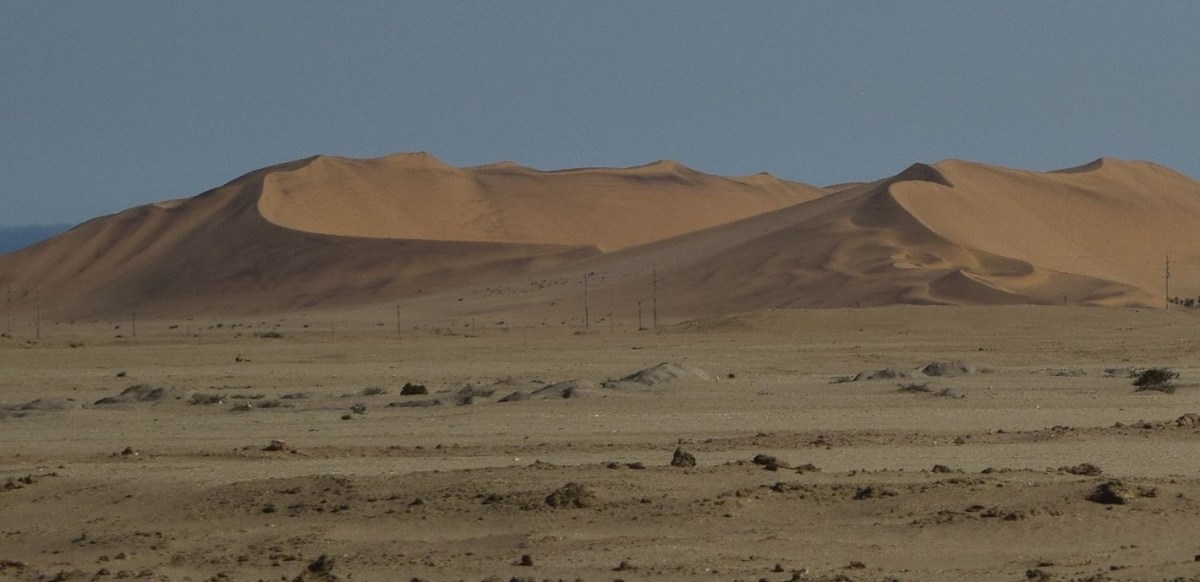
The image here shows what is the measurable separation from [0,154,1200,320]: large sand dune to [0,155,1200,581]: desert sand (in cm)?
68

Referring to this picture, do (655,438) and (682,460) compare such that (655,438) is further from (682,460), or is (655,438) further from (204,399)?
(204,399)

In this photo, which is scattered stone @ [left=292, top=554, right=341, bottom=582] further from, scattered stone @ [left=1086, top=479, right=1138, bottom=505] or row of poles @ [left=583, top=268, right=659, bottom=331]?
row of poles @ [left=583, top=268, right=659, bottom=331]

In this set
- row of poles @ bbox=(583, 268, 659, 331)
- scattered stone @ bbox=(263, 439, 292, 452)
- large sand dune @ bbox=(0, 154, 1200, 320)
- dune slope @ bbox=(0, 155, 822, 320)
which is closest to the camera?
scattered stone @ bbox=(263, 439, 292, 452)

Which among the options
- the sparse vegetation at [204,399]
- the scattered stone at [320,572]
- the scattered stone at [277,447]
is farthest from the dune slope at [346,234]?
the scattered stone at [320,572]

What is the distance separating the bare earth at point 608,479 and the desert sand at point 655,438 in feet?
0.13

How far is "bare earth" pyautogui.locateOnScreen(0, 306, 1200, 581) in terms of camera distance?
1076 cm

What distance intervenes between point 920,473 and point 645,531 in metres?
3.03

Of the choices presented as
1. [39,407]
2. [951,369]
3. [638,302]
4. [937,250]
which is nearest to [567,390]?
[39,407]

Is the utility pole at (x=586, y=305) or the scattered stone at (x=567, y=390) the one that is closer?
the scattered stone at (x=567, y=390)

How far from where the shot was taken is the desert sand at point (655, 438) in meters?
11.0

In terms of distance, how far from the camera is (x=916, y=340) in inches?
1730

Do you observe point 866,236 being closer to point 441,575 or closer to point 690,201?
point 690,201

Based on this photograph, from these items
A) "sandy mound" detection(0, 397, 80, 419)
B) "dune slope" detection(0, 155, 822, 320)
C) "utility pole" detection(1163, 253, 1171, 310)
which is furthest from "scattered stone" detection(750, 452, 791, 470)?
"dune slope" detection(0, 155, 822, 320)

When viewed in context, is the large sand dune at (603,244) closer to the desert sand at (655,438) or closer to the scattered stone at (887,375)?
the desert sand at (655,438)
